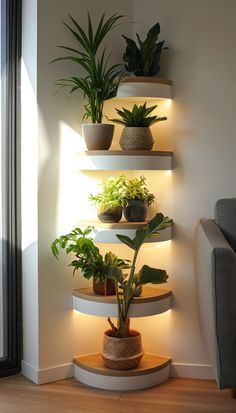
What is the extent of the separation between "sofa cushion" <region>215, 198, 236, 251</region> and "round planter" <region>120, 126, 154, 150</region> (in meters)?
0.46

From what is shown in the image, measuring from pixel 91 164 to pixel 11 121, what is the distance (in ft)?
1.47

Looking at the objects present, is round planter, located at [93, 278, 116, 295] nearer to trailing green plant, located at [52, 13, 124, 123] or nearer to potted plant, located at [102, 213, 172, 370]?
potted plant, located at [102, 213, 172, 370]

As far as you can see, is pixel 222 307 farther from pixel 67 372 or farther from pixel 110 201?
pixel 67 372

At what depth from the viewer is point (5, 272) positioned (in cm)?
301

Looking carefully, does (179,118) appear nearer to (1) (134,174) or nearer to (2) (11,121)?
(1) (134,174)

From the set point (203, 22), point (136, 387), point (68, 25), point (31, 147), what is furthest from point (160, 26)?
point (136, 387)

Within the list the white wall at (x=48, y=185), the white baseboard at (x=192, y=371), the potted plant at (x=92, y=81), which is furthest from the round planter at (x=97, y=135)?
the white baseboard at (x=192, y=371)

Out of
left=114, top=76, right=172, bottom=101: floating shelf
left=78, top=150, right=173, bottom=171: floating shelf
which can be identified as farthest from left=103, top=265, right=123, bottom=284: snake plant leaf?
left=114, top=76, right=172, bottom=101: floating shelf

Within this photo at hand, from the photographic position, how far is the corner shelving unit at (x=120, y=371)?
2830mm

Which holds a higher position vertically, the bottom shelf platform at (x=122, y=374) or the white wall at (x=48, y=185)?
the white wall at (x=48, y=185)

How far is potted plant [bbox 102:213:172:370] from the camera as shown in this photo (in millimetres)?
2770

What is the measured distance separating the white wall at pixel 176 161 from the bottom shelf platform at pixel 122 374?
0.09m

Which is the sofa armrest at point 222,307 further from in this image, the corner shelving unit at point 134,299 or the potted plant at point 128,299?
the corner shelving unit at point 134,299

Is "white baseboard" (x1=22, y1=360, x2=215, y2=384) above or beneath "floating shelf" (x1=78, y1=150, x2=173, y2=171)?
beneath
